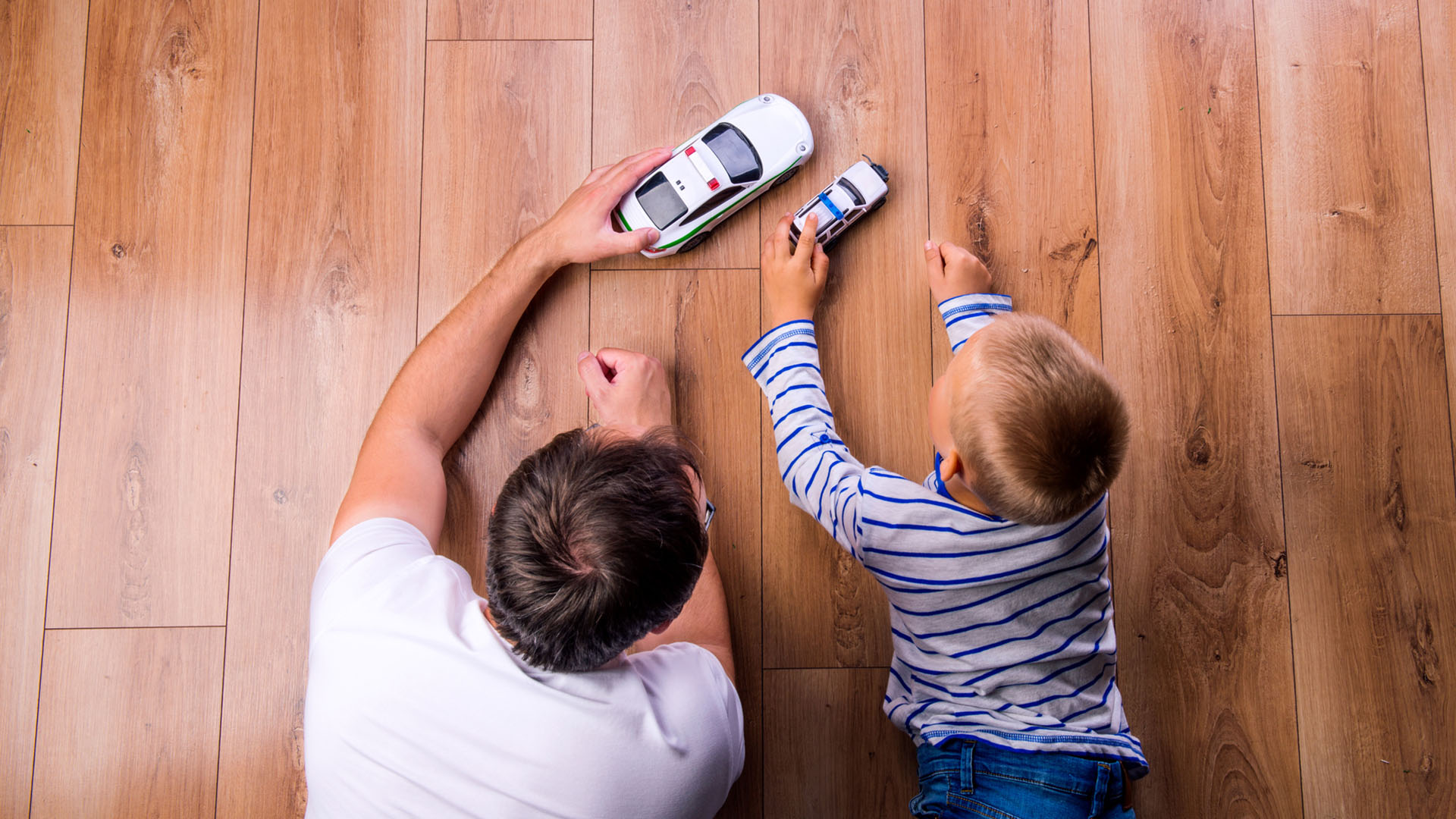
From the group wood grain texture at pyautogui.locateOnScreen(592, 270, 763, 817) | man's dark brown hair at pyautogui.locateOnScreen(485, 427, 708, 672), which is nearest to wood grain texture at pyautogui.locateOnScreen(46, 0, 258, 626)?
wood grain texture at pyautogui.locateOnScreen(592, 270, 763, 817)

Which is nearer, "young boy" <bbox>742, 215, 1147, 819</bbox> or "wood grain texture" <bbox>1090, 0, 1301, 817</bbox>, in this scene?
"young boy" <bbox>742, 215, 1147, 819</bbox>

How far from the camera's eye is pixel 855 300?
1038 millimetres

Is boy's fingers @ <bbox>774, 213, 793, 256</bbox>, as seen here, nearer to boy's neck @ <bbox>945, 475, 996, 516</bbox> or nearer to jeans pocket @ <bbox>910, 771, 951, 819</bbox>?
boy's neck @ <bbox>945, 475, 996, 516</bbox>

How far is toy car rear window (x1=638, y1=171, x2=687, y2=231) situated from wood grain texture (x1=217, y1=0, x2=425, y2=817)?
1.07ft

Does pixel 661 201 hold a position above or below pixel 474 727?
above

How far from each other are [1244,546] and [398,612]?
3.42 ft

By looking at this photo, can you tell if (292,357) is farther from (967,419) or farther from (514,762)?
(967,419)

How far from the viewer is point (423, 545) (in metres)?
0.81

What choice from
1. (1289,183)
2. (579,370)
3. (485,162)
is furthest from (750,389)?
(1289,183)

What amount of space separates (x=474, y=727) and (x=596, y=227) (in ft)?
2.00

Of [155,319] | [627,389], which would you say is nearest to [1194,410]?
[627,389]

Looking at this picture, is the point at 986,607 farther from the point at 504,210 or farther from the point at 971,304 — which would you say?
the point at 504,210

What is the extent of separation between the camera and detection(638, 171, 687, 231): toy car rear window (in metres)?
0.99

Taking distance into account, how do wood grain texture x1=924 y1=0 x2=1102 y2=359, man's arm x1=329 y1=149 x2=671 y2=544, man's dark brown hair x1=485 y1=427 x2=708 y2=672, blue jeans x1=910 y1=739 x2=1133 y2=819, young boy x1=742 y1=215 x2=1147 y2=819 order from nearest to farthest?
1. man's dark brown hair x1=485 y1=427 x2=708 y2=672
2. young boy x1=742 y1=215 x2=1147 y2=819
3. blue jeans x1=910 y1=739 x2=1133 y2=819
4. man's arm x1=329 y1=149 x2=671 y2=544
5. wood grain texture x1=924 y1=0 x2=1102 y2=359
